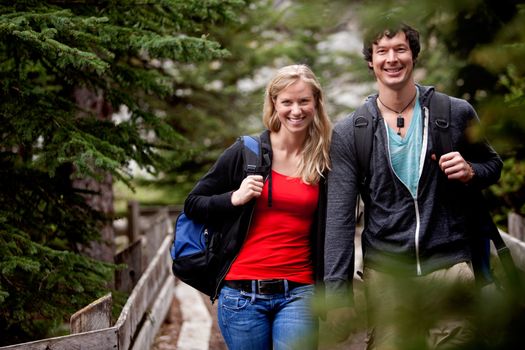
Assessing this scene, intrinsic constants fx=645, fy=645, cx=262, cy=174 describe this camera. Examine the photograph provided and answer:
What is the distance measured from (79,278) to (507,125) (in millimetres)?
4048

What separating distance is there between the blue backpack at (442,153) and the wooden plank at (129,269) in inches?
130

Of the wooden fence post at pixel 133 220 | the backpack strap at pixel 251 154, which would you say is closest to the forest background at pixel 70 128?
the backpack strap at pixel 251 154

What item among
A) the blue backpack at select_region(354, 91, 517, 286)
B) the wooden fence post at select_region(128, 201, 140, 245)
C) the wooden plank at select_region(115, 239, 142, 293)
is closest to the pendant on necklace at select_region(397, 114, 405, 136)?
the blue backpack at select_region(354, 91, 517, 286)

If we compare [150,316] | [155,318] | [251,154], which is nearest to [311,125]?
[251,154]

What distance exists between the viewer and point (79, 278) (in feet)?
16.8

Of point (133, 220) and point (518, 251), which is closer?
point (518, 251)

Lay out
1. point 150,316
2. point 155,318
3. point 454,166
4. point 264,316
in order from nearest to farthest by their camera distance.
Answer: point 454,166 → point 264,316 → point 150,316 → point 155,318

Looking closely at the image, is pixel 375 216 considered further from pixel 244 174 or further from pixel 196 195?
pixel 196 195

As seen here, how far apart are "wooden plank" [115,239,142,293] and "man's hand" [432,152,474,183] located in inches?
146

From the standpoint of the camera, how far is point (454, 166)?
3287 millimetres

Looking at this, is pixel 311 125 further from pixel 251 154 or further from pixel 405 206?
pixel 405 206

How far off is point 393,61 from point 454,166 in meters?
0.67

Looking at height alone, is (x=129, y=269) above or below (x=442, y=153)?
below

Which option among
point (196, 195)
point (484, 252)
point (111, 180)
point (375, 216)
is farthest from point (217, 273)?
point (111, 180)
